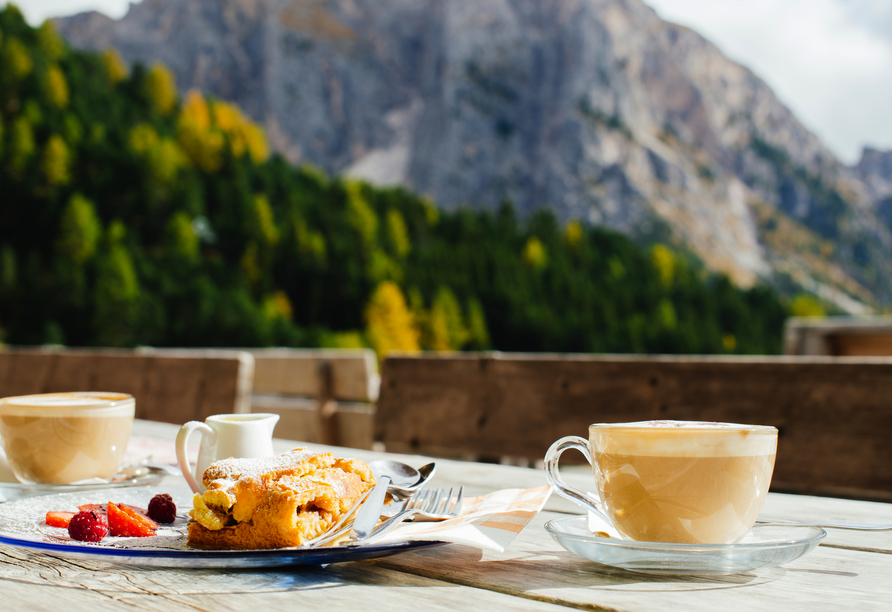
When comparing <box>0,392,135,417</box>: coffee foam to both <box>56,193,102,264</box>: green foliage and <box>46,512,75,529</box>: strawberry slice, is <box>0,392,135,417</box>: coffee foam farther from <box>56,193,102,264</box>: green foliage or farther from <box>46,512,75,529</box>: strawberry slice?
<box>56,193,102,264</box>: green foliage

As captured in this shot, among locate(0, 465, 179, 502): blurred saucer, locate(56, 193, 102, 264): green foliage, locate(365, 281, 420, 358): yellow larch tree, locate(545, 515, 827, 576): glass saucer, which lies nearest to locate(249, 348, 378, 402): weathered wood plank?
locate(0, 465, 179, 502): blurred saucer

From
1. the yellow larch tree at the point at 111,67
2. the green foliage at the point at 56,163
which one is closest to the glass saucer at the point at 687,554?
the green foliage at the point at 56,163

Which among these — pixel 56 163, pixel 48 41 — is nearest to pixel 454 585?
pixel 56 163

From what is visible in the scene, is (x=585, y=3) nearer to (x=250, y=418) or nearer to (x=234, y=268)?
(x=234, y=268)

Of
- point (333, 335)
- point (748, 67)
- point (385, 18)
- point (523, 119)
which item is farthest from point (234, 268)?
point (748, 67)

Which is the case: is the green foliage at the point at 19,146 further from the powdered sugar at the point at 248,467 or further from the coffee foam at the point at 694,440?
the coffee foam at the point at 694,440

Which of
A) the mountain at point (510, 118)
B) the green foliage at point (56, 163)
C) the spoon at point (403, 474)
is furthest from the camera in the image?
the mountain at point (510, 118)

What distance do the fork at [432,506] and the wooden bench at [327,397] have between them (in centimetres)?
166

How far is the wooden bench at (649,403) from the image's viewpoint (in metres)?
1.23

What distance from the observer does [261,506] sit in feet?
1.77

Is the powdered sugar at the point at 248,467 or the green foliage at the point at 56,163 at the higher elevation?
the green foliage at the point at 56,163

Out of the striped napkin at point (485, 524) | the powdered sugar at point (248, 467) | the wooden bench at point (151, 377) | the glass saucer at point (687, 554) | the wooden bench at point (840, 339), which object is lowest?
the wooden bench at point (151, 377)

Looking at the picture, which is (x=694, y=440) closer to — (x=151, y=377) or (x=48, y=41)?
(x=151, y=377)

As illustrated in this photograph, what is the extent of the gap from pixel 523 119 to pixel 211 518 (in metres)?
67.0
